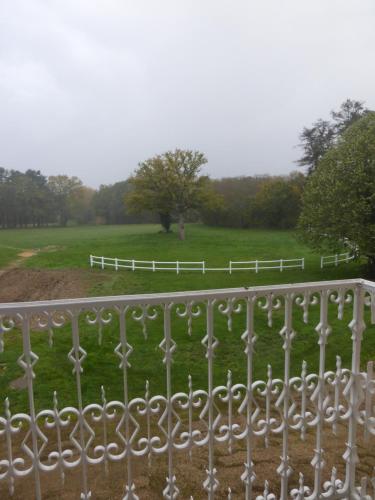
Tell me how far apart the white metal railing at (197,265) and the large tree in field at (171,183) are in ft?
33.3

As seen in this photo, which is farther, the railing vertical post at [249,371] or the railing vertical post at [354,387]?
the railing vertical post at [354,387]

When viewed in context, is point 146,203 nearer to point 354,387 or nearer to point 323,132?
point 323,132

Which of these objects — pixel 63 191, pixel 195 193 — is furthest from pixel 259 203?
pixel 63 191

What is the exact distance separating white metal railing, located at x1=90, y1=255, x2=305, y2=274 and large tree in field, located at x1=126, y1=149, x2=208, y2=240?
33.3 feet

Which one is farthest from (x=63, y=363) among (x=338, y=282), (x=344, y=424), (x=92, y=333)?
(x=338, y=282)

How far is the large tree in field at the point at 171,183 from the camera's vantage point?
26.7 metres

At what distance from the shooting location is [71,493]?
2963mm

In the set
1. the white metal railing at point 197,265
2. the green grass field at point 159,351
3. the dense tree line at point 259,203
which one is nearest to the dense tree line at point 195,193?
the dense tree line at point 259,203

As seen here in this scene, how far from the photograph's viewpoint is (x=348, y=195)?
12.0 m

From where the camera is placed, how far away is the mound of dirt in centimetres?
1355

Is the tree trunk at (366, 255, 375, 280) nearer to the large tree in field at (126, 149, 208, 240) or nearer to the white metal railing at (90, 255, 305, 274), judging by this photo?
the white metal railing at (90, 255, 305, 274)

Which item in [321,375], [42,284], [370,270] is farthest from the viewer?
[42,284]

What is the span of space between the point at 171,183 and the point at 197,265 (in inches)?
435

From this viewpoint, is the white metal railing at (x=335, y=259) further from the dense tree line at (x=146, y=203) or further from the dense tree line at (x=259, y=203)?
the dense tree line at (x=259, y=203)
